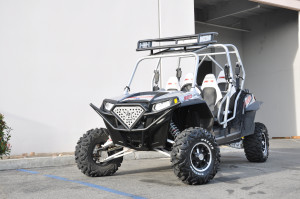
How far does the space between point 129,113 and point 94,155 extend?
1090 mm

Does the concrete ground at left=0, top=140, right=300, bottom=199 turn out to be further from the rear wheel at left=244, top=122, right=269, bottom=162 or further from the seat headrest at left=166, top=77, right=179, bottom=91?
the seat headrest at left=166, top=77, right=179, bottom=91

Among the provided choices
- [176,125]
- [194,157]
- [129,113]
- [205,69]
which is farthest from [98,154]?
[205,69]

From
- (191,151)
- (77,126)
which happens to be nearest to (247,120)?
(191,151)

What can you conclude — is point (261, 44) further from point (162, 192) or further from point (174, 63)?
point (162, 192)

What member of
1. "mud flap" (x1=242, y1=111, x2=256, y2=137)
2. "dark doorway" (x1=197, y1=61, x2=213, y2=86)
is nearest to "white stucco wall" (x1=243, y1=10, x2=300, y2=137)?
"dark doorway" (x1=197, y1=61, x2=213, y2=86)

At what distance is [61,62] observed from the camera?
980cm

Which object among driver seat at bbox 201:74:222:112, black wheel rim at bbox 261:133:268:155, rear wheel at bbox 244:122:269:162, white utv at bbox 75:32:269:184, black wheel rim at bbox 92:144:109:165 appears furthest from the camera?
black wheel rim at bbox 261:133:268:155

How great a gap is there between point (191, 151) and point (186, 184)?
18.5 inches

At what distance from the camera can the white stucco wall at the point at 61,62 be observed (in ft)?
29.9

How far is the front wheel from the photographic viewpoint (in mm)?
5414

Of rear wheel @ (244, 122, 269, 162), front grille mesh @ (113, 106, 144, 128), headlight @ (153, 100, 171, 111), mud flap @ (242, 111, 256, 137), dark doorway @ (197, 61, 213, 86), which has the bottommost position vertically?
rear wheel @ (244, 122, 269, 162)

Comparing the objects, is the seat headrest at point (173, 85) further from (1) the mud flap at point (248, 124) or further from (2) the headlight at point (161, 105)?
(2) the headlight at point (161, 105)

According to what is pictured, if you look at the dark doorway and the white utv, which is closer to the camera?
the white utv

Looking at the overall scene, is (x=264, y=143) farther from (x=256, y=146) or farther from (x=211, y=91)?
(x=211, y=91)
